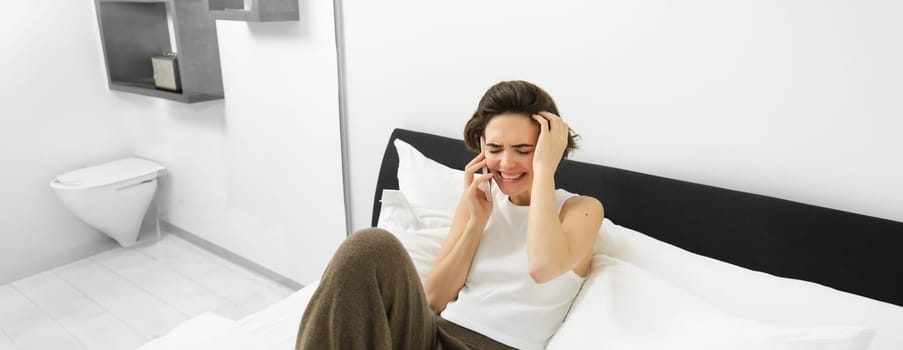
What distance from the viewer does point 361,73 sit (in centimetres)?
197

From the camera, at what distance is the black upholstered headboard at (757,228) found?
1.07 metres

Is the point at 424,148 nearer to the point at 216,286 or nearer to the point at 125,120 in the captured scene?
the point at 216,286

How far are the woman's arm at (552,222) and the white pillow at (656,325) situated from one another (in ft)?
0.27

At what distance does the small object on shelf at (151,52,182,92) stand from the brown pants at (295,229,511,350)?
76.1 inches

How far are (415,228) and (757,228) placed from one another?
0.80 meters

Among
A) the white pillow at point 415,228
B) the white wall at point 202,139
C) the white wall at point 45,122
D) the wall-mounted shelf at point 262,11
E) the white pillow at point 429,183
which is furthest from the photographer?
the white wall at point 45,122

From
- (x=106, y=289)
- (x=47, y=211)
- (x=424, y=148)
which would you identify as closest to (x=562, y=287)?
(x=424, y=148)

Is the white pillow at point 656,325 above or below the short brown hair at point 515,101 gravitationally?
below

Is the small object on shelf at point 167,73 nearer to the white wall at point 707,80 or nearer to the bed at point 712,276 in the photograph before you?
the white wall at point 707,80

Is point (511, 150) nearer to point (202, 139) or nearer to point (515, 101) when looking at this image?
point (515, 101)

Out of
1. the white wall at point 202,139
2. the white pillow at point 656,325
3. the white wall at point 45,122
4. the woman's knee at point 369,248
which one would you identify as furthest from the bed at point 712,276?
the white wall at point 45,122

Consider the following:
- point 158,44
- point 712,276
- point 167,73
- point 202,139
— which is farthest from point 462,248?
point 158,44

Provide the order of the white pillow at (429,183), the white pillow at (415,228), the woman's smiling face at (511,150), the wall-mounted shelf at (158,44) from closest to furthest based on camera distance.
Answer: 1. the woman's smiling face at (511,150)
2. the white pillow at (415,228)
3. the white pillow at (429,183)
4. the wall-mounted shelf at (158,44)

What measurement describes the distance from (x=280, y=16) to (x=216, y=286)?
128 cm
